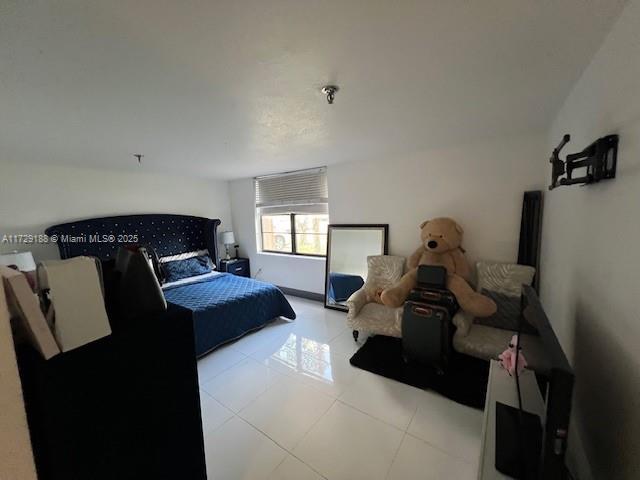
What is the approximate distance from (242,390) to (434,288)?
77.6 inches

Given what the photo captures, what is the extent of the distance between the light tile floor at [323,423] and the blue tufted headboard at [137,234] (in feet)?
6.82

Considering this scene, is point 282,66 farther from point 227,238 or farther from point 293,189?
point 227,238

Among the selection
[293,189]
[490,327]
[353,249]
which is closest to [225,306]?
[353,249]

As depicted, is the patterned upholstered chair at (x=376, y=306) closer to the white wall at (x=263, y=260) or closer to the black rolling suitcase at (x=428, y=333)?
the black rolling suitcase at (x=428, y=333)

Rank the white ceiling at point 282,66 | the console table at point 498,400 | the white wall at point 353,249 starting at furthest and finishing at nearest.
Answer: the white wall at point 353,249, the console table at point 498,400, the white ceiling at point 282,66

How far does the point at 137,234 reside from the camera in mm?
3555

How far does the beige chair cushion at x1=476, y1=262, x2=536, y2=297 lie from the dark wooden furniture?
2.61 metres

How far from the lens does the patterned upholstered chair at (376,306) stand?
2.42 metres

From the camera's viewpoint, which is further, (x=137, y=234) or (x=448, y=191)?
(x=137, y=234)

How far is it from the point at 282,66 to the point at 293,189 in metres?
2.86

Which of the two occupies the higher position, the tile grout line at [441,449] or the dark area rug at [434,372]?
the dark area rug at [434,372]

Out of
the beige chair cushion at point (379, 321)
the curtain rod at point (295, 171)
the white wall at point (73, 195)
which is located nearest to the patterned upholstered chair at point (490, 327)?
the beige chair cushion at point (379, 321)

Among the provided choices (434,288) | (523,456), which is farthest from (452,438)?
(434,288)

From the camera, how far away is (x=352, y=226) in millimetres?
3391
